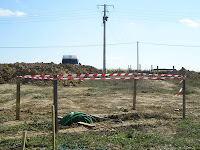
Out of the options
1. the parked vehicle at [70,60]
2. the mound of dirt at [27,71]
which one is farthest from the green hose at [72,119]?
the parked vehicle at [70,60]

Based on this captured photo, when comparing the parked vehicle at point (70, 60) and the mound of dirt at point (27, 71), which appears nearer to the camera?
the mound of dirt at point (27, 71)

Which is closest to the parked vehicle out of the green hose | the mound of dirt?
the mound of dirt

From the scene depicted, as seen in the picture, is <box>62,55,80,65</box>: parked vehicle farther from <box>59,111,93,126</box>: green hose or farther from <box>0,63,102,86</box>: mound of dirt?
<box>59,111,93,126</box>: green hose

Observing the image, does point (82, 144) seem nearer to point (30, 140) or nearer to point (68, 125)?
point (30, 140)

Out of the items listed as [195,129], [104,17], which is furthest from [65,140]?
[104,17]

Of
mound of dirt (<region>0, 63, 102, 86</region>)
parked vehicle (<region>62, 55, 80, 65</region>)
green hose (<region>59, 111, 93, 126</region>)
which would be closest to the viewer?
green hose (<region>59, 111, 93, 126</region>)

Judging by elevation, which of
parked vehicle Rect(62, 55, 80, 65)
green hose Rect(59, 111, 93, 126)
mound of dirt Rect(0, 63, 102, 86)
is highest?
parked vehicle Rect(62, 55, 80, 65)

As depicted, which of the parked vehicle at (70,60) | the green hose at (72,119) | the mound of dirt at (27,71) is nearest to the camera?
the green hose at (72,119)

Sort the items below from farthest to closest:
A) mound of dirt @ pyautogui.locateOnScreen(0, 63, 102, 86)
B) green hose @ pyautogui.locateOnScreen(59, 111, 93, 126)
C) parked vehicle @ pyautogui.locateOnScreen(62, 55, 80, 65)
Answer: parked vehicle @ pyautogui.locateOnScreen(62, 55, 80, 65) → mound of dirt @ pyautogui.locateOnScreen(0, 63, 102, 86) → green hose @ pyautogui.locateOnScreen(59, 111, 93, 126)

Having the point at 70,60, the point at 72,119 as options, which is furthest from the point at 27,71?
the point at 72,119

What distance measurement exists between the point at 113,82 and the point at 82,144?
69.6 ft

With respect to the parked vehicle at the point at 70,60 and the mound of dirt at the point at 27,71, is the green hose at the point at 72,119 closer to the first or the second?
the mound of dirt at the point at 27,71

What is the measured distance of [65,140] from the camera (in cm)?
643

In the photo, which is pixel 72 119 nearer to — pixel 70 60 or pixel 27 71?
pixel 27 71
